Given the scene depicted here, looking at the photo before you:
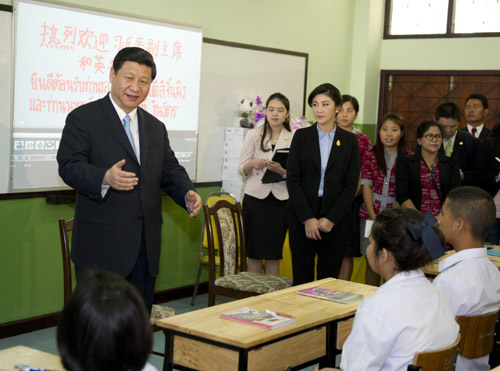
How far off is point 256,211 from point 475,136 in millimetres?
2325

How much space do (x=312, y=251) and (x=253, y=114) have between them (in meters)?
2.22

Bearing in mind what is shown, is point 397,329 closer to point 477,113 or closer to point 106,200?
point 106,200

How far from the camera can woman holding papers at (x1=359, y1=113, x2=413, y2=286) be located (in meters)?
5.24

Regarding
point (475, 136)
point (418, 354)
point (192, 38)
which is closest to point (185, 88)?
point (192, 38)

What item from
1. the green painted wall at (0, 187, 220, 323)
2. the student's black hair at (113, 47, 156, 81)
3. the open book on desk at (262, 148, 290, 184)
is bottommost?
the green painted wall at (0, 187, 220, 323)

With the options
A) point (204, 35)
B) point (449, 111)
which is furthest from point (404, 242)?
point (204, 35)

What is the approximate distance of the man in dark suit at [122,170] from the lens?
9.40 ft

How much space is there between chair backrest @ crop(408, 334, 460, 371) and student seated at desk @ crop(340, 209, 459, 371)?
0.14ft

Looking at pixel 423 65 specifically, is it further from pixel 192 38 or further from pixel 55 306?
pixel 55 306

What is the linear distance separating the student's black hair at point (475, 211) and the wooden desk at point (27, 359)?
1977 millimetres

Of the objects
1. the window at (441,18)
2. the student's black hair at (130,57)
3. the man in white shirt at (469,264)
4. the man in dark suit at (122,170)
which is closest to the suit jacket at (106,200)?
the man in dark suit at (122,170)

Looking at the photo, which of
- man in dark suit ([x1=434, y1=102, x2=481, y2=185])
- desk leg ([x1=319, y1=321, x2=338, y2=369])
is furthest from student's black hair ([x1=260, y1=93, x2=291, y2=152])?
desk leg ([x1=319, y1=321, x2=338, y2=369])

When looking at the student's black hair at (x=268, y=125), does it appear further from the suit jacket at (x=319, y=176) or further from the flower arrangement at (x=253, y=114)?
the suit jacket at (x=319, y=176)

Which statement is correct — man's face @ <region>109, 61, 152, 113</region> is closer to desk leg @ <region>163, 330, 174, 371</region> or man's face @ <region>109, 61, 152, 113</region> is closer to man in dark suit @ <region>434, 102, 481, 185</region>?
desk leg @ <region>163, 330, 174, 371</region>
